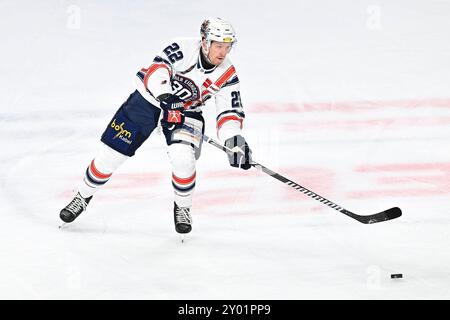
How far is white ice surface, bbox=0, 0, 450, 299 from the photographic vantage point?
482 centimetres

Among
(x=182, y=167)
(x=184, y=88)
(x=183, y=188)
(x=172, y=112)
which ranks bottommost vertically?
(x=183, y=188)

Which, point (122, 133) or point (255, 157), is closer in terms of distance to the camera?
point (122, 133)

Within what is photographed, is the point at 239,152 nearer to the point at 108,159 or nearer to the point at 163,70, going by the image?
the point at 163,70

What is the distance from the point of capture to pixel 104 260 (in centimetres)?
500

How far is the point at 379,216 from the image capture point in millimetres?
5250

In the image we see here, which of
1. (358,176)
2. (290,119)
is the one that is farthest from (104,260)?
(290,119)

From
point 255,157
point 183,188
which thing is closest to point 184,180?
point 183,188

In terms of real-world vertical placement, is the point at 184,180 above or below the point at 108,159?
below

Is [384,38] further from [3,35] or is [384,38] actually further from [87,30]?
[3,35]

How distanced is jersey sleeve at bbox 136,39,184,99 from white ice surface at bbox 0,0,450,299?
85cm

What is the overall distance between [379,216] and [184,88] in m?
1.27
